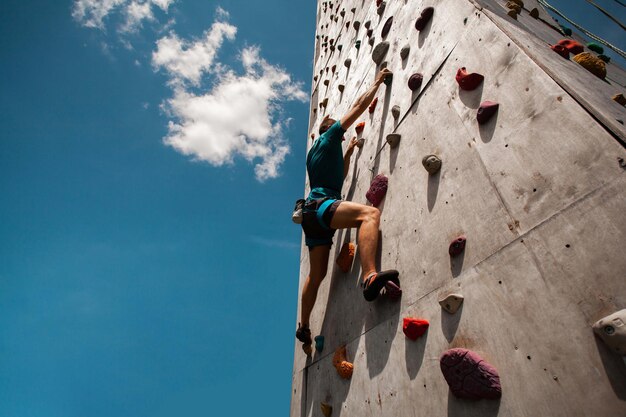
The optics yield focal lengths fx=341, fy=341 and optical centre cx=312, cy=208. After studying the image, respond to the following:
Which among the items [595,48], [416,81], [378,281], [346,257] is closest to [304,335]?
[346,257]

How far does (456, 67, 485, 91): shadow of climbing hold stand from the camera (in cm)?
143

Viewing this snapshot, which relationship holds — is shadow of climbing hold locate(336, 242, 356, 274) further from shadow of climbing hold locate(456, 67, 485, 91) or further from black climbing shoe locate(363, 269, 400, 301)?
shadow of climbing hold locate(456, 67, 485, 91)

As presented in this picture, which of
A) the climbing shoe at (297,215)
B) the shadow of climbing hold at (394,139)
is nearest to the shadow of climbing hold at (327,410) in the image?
the climbing shoe at (297,215)

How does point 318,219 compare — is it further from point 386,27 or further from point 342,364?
point 386,27

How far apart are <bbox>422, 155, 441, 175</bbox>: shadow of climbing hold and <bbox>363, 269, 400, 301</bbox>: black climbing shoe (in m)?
0.49

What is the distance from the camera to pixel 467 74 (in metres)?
1.48

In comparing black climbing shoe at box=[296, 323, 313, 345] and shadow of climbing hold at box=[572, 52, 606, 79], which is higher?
shadow of climbing hold at box=[572, 52, 606, 79]

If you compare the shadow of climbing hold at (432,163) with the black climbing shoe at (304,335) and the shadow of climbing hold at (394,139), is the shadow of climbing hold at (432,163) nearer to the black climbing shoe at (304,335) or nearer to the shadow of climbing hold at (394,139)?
the shadow of climbing hold at (394,139)

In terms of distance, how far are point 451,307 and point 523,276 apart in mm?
289

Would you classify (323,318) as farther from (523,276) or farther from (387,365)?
(523,276)

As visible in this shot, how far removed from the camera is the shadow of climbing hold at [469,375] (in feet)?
3.42

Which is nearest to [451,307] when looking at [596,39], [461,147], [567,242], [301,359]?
[567,242]

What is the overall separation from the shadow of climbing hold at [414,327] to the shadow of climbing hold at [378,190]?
786mm

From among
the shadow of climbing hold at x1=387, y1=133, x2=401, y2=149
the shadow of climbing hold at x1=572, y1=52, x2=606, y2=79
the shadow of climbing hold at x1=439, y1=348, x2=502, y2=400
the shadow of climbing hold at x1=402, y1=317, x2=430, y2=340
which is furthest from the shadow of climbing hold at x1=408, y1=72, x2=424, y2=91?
the shadow of climbing hold at x1=439, y1=348, x2=502, y2=400
